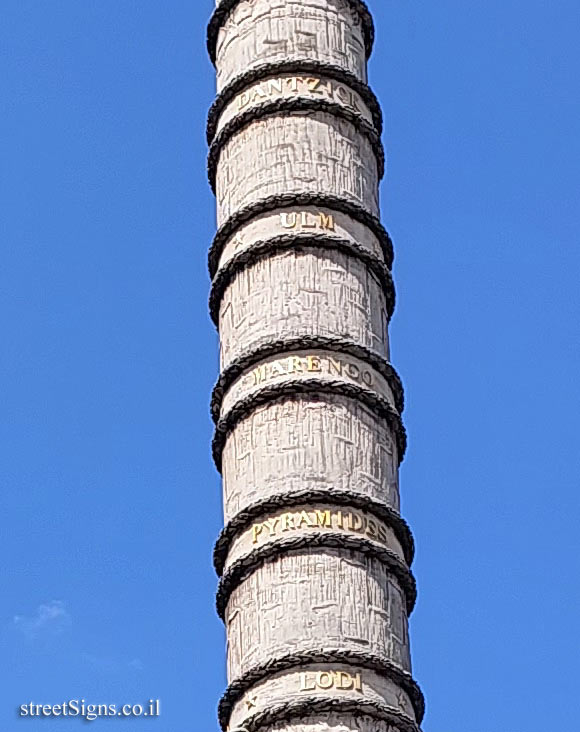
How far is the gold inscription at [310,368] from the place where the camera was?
36.7 feet

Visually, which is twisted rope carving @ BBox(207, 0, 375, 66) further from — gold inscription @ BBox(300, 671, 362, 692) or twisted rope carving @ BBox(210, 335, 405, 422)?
gold inscription @ BBox(300, 671, 362, 692)

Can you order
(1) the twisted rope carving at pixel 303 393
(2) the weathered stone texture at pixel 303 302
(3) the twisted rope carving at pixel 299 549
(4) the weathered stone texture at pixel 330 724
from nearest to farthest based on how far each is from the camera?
(4) the weathered stone texture at pixel 330 724 < (3) the twisted rope carving at pixel 299 549 < (1) the twisted rope carving at pixel 303 393 < (2) the weathered stone texture at pixel 303 302

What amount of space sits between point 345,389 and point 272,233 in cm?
95

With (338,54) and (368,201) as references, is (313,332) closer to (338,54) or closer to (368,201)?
(368,201)

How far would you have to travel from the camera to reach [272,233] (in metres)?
11.7

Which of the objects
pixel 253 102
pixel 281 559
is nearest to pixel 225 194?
pixel 253 102

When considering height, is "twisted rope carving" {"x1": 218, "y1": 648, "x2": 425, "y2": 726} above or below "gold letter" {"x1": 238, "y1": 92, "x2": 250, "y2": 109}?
below

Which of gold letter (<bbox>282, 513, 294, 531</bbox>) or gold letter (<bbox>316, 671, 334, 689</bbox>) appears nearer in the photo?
gold letter (<bbox>316, 671, 334, 689</bbox>)

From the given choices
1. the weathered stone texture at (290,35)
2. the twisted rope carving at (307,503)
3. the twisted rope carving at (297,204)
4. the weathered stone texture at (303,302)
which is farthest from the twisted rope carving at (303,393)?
the weathered stone texture at (290,35)

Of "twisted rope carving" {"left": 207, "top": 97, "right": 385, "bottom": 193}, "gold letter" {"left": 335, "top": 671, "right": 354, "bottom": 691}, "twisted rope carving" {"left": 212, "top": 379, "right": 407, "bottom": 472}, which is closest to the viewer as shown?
"gold letter" {"left": 335, "top": 671, "right": 354, "bottom": 691}

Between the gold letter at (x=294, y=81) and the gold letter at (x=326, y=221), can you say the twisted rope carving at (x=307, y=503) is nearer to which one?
the gold letter at (x=326, y=221)

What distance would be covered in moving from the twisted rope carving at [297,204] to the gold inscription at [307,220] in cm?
5

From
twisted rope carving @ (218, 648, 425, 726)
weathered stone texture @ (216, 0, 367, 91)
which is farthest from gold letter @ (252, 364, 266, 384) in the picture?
weathered stone texture @ (216, 0, 367, 91)

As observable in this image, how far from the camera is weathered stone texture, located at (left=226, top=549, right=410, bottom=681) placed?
10.5m
